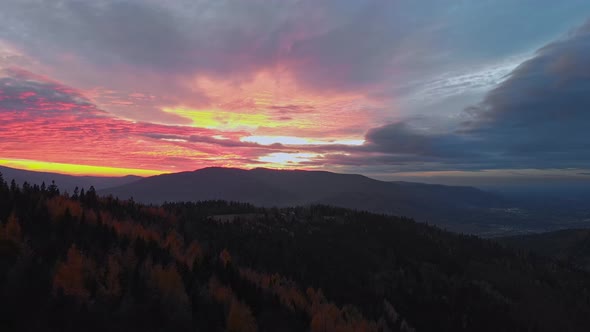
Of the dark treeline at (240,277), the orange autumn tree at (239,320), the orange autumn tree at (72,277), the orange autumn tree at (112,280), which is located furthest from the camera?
the orange autumn tree at (239,320)

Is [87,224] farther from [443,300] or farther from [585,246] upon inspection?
[585,246]

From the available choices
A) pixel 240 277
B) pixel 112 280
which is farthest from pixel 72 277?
pixel 240 277

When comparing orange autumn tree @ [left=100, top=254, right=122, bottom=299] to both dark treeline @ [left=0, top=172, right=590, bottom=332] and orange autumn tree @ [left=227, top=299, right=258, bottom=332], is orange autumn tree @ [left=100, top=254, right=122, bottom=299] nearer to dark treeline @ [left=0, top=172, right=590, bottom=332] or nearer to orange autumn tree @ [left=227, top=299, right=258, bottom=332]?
dark treeline @ [left=0, top=172, right=590, bottom=332]

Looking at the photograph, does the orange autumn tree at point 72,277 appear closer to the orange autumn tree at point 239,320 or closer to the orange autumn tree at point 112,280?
the orange autumn tree at point 112,280

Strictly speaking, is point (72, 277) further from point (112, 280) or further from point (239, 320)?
point (239, 320)

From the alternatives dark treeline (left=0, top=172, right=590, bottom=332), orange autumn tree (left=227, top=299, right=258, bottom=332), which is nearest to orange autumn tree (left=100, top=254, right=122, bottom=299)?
dark treeline (left=0, top=172, right=590, bottom=332)

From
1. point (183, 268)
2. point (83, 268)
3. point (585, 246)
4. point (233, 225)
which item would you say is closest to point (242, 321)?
point (183, 268)

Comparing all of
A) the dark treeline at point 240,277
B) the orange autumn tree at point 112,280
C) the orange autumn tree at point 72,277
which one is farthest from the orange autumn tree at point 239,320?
the orange autumn tree at point 72,277

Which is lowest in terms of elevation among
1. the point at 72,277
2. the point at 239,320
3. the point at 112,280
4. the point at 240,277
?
the point at 239,320

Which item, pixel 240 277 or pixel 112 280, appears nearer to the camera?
pixel 112 280
